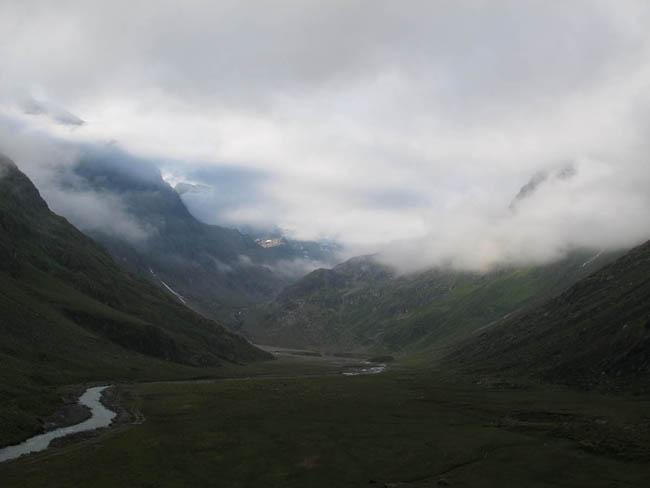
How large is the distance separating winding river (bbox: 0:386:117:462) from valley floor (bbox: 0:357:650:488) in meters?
4.83

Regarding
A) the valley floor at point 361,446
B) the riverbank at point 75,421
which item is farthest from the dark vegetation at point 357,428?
the riverbank at point 75,421

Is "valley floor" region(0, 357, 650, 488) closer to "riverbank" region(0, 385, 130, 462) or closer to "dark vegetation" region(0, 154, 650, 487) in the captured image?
"dark vegetation" region(0, 154, 650, 487)

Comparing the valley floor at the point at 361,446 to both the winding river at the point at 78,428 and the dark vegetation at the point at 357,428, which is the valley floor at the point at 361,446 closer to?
the dark vegetation at the point at 357,428

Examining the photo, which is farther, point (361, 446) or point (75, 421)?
point (75, 421)

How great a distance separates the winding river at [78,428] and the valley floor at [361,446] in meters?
4.83

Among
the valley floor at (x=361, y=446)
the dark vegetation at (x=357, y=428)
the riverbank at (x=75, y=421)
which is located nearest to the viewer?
the valley floor at (x=361, y=446)

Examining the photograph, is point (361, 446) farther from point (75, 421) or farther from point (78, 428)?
point (75, 421)

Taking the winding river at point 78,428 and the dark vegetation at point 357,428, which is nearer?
the dark vegetation at point 357,428

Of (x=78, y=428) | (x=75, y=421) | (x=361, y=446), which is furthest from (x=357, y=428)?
(x=75, y=421)

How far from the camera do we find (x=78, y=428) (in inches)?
4077

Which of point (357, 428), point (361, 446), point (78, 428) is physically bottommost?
point (357, 428)

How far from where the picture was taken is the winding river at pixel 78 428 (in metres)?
82.2

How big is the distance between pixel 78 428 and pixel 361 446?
5777cm

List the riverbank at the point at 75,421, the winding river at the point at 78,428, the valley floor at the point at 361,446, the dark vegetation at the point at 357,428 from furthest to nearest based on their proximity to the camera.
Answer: the riverbank at the point at 75,421, the winding river at the point at 78,428, the dark vegetation at the point at 357,428, the valley floor at the point at 361,446
